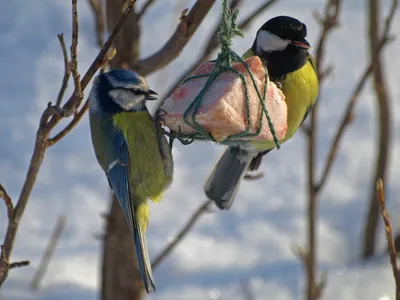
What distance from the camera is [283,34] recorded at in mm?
2197

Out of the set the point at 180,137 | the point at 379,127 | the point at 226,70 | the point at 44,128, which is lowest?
the point at 379,127

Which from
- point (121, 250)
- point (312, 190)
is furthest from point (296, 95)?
point (121, 250)

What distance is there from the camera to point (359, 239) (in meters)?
4.57

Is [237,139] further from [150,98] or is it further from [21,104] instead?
[21,104]

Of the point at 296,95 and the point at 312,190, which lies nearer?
the point at 296,95

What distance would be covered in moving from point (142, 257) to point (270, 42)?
0.80m

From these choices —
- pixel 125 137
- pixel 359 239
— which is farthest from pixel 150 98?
pixel 359 239

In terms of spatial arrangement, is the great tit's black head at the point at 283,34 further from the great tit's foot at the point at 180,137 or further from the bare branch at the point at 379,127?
the bare branch at the point at 379,127

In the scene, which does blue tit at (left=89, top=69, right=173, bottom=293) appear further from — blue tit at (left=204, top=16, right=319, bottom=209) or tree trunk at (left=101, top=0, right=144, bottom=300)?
tree trunk at (left=101, top=0, right=144, bottom=300)

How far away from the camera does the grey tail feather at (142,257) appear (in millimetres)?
2164

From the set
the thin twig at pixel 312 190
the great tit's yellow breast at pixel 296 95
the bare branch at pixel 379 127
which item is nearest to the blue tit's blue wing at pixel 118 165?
the great tit's yellow breast at pixel 296 95

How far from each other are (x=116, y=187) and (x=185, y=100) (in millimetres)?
542

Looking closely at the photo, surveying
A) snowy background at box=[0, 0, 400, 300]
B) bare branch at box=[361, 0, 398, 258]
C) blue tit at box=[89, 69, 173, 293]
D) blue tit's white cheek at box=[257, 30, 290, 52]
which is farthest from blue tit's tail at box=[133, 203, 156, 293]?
bare branch at box=[361, 0, 398, 258]

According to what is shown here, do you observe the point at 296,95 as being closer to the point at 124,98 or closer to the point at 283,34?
the point at 283,34
